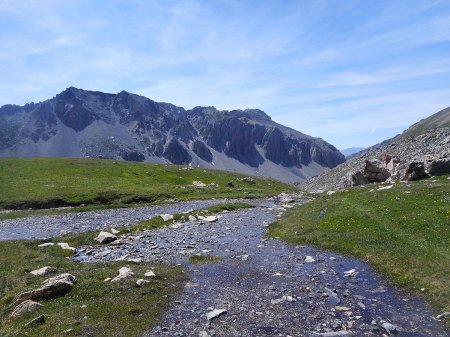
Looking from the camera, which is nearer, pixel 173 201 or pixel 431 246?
pixel 431 246

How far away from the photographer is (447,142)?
95.4 meters

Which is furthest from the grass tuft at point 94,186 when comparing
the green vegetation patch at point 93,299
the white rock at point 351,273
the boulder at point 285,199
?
the white rock at point 351,273

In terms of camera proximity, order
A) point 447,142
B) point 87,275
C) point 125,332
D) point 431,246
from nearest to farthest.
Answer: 1. point 125,332
2. point 87,275
3. point 431,246
4. point 447,142

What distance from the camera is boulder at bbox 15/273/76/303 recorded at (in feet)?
63.3

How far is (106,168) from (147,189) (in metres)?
39.9

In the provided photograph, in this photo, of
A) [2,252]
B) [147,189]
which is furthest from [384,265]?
[147,189]

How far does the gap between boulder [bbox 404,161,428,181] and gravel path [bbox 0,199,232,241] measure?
34.0m

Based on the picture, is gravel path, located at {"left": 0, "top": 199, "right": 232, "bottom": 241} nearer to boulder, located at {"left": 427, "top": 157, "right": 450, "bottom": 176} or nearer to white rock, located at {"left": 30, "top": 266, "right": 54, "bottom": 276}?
white rock, located at {"left": 30, "top": 266, "right": 54, "bottom": 276}

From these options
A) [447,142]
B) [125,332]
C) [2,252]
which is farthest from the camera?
[447,142]

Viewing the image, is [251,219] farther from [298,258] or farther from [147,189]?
[147,189]

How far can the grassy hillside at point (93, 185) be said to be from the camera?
6938 cm

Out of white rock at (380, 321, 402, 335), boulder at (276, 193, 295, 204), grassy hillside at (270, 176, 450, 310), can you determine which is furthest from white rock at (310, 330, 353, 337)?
boulder at (276, 193, 295, 204)

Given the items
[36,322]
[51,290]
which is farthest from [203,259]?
[36,322]

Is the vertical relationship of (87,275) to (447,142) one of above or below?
below
